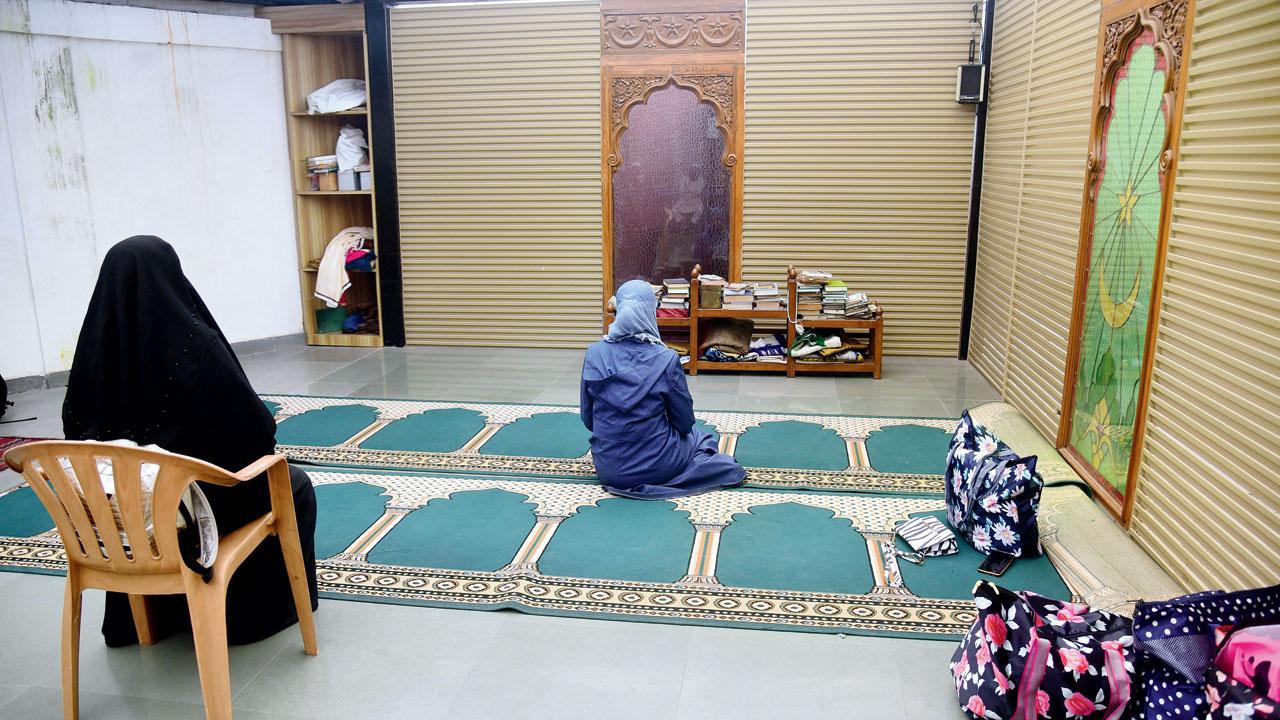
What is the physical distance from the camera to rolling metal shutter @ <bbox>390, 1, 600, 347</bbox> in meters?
7.48

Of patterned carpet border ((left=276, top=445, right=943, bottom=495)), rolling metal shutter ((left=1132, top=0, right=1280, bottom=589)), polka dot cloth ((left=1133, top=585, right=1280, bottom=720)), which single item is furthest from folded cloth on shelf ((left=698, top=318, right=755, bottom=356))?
polka dot cloth ((left=1133, top=585, right=1280, bottom=720))

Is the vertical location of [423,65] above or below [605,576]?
above

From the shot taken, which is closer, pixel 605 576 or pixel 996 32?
pixel 605 576

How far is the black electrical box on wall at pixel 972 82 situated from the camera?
6879 millimetres

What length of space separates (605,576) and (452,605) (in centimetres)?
59

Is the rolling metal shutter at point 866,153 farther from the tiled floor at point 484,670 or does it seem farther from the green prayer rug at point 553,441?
the tiled floor at point 484,670

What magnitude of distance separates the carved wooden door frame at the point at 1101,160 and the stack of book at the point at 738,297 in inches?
101

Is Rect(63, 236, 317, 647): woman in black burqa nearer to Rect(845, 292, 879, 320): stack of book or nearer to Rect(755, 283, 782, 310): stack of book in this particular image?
Rect(755, 283, 782, 310): stack of book

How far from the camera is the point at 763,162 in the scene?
7348 millimetres

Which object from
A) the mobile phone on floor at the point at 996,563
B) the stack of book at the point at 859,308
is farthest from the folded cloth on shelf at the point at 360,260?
the mobile phone on floor at the point at 996,563

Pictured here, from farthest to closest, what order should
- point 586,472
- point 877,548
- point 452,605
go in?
point 586,472 → point 877,548 → point 452,605

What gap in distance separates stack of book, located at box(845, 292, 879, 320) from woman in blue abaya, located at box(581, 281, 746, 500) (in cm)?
266

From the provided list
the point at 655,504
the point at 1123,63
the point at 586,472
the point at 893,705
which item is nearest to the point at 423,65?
the point at 586,472

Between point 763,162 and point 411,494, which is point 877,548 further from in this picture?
point 763,162
